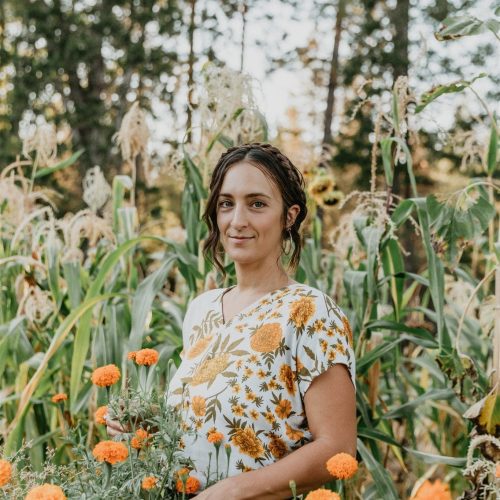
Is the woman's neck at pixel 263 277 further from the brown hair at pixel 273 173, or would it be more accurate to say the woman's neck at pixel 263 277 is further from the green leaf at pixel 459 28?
the green leaf at pixel 459 28

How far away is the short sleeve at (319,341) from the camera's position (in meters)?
1.24

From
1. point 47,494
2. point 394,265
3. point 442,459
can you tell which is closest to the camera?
point 47,494

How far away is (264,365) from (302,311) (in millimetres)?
126

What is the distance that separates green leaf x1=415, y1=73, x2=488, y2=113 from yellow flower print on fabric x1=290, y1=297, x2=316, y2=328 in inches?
27.6

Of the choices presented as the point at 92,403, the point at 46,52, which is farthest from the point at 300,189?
the point at 46,52

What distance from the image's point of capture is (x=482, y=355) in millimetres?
2510

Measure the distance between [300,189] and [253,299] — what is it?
267 mm

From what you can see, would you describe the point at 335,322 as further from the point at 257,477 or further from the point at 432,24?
the point at 432,24

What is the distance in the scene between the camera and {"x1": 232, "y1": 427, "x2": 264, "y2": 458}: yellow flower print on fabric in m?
1.29

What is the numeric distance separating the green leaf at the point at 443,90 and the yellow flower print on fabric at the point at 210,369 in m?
0.84

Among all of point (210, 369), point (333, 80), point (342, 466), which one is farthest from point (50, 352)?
point (333, 80)

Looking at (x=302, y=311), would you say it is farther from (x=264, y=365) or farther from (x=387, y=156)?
(x=387, y=156)

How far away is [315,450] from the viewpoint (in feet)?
3.91

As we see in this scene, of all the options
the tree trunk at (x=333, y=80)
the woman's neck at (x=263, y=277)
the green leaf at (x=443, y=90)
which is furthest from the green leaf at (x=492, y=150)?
the tree trunk at (x=333, y=80)
